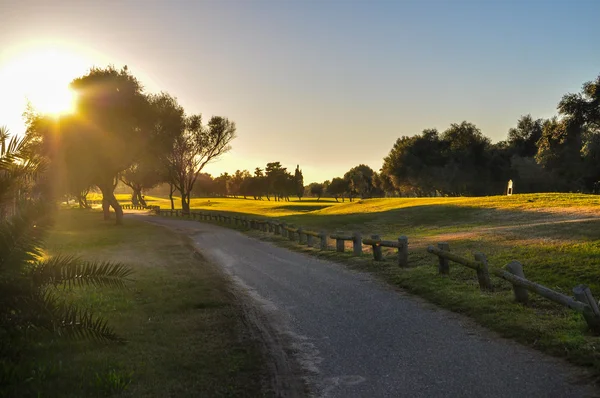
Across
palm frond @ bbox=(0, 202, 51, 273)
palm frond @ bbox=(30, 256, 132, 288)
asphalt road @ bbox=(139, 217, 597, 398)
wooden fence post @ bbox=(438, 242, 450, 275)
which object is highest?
palm frond @ bbox=(0, 202, 51, 273)

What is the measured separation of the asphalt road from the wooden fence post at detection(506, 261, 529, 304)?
63.9 inches

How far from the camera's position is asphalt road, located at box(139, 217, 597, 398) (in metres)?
5.76

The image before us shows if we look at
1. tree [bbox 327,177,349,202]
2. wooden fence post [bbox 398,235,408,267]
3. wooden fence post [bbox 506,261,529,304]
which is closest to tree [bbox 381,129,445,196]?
tree [bbox 327,177,349,202]

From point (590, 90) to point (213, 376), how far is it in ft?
98.0

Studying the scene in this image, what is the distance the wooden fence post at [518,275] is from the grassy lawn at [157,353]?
5.81 m

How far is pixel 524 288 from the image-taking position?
9.41 m

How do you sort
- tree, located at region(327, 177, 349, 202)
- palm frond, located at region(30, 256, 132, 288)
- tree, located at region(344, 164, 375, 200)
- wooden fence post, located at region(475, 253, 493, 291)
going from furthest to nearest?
tree, located at region(327, 177, 349, 202)
tree, located at region(344, 164, 375, 200)
wooden fence post, located at region(475, 253, 493, 291)
palm frond, located at region(30, 256, 132, 288)

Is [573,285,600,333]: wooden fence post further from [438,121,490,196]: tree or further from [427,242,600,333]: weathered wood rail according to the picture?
[438,121,490,196]: tree

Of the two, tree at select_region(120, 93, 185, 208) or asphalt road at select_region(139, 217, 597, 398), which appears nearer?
asphalt road at select_region(139, 217, 597, 398)

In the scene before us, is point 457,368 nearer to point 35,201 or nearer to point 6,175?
point 35,201

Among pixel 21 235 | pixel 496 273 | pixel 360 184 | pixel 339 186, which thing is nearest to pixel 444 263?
pixel 496 273

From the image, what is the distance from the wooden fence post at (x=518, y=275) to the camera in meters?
9.57

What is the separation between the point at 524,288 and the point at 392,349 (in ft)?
12.8

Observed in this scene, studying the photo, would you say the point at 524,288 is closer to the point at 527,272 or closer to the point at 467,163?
the point at 527,272
